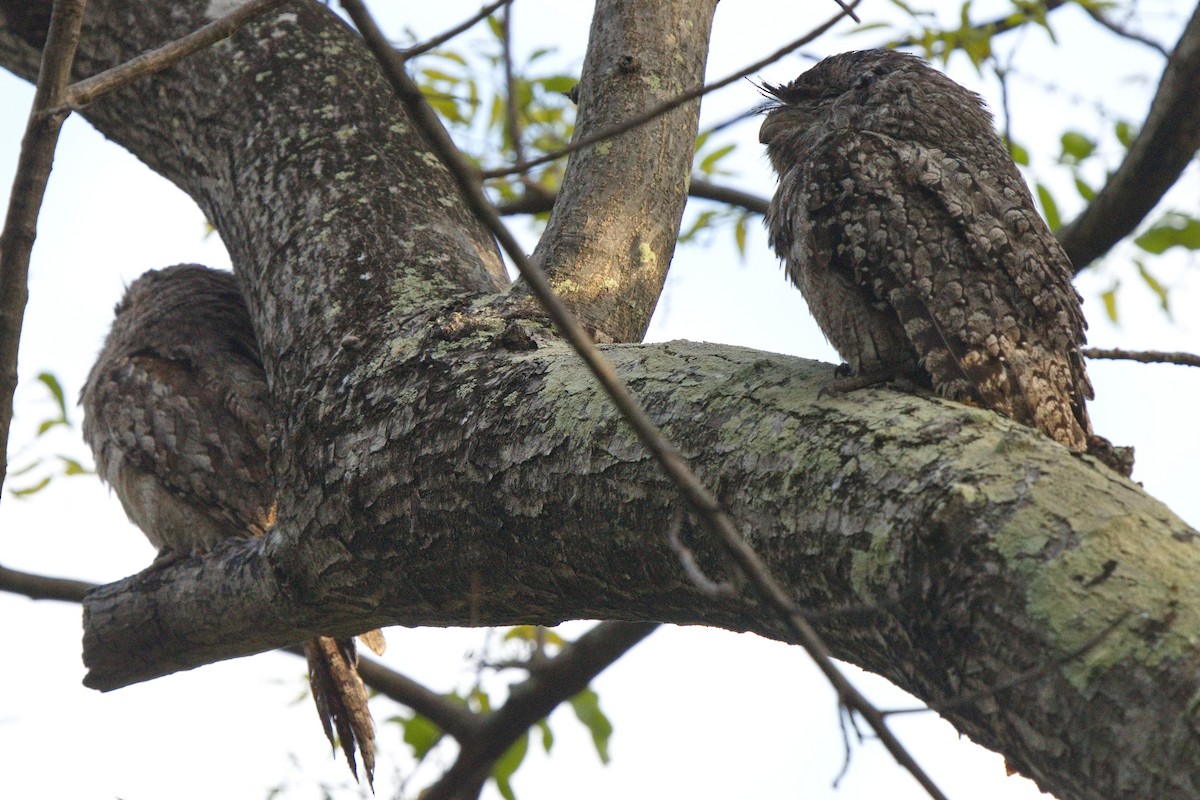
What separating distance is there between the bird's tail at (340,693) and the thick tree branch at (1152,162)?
292 centimetres

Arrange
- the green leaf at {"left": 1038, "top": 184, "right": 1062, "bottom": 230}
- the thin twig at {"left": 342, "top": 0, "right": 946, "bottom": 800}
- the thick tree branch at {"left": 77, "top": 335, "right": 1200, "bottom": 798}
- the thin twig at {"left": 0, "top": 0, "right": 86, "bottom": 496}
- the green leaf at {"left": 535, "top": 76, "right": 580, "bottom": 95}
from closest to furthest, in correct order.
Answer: the thin twig at {"left": 342, "top": 0, "right": 946, "bottom": 800}
the thick tree branch at {"left": 77, "top": 335, "right": 1200, "bottom": 798}
the thin twig at {"left": 0, "top": 0, "right": 86, "bottom": 496}
the green leaf at {"left": 1038, "top": 184, "right": 1062, "bottom": 230}
the green leaf at {"left": 535, "top": 76, "right": 580, "bottom": 95}

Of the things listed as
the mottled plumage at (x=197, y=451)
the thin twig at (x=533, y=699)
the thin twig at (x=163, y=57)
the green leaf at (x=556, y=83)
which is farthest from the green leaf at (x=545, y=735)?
the thin twig at (x=163, y=57)

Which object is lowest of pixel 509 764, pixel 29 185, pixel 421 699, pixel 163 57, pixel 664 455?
pixel 664 455

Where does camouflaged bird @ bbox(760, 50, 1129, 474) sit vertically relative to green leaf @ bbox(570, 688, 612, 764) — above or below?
above

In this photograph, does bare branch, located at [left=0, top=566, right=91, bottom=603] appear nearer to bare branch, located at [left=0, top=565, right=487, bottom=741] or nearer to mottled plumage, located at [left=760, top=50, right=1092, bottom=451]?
bare branch, located at [left=0, top=565, right=487, bottom=741]

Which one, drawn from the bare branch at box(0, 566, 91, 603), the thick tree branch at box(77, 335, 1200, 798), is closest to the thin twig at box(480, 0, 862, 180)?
the thick tree branch at box(77, 335, 1200, 798)

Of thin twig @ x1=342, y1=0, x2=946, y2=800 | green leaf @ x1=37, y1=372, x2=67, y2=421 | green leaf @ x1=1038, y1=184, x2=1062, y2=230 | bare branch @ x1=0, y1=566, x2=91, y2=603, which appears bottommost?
thin twig @ x1=342, y1=0, x2=946, y2=800

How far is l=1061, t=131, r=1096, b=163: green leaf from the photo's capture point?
13.3 feet

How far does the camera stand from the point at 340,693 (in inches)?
156

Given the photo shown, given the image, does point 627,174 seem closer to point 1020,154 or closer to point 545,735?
point 1020,154

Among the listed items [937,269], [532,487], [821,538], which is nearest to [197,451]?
[532,487]

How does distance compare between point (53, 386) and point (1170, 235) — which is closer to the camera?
point (1170, 235)

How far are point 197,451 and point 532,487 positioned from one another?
8.23ft

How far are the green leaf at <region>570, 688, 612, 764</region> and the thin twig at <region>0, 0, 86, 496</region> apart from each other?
2481mm
